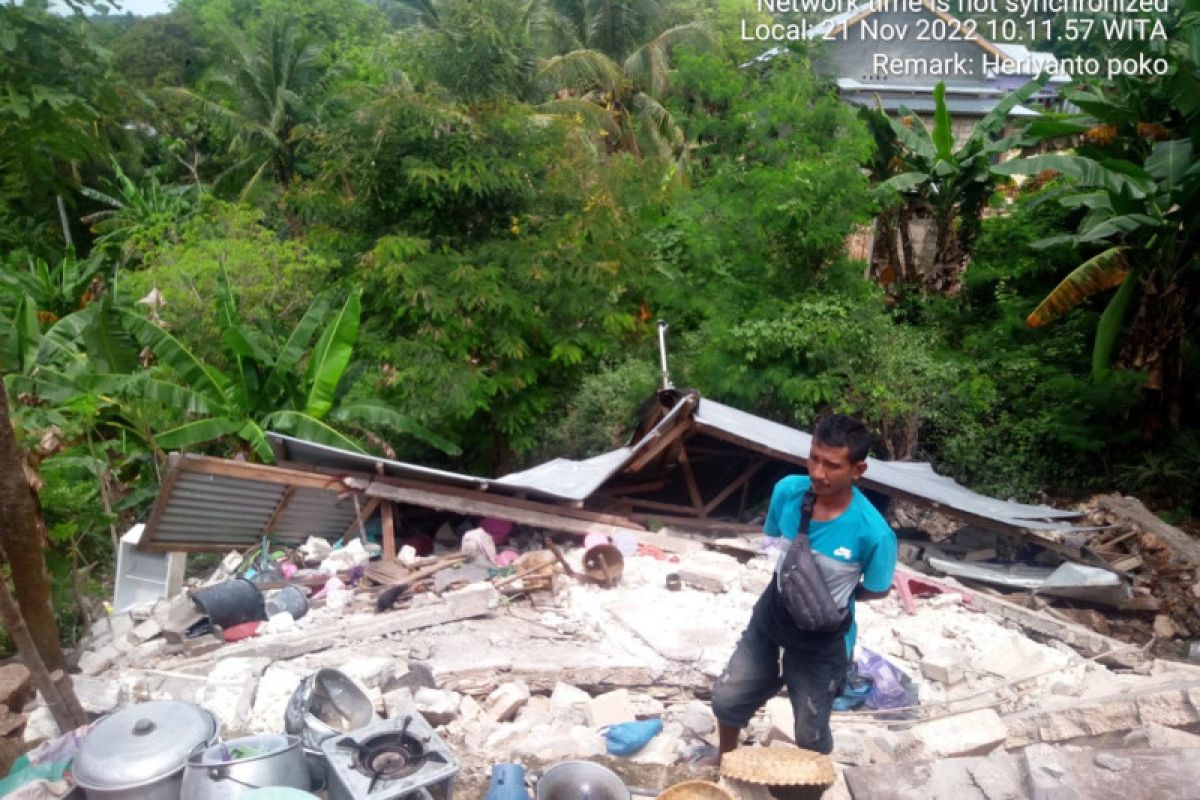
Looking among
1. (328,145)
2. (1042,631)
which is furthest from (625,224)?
(1042,631)

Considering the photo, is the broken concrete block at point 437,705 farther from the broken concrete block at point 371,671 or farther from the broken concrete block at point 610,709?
the broken concrete block at point 610,709

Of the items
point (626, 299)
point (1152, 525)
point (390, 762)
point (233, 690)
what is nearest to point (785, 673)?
point (390, 762)

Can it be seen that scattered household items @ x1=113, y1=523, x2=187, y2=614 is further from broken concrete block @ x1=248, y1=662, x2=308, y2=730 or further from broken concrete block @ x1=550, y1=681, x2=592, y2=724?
broken concrete block @ x1=550, y1=681, x2=592, y2=724

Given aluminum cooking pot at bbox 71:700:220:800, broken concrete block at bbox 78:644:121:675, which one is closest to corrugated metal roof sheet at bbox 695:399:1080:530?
broken concrete block at bbox 78:644:121:675

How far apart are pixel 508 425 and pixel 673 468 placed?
3.55 m

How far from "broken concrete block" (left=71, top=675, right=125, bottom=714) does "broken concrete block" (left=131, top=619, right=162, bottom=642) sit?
1.19 m

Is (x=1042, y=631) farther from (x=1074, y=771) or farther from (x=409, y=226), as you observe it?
(x=409, y=226)

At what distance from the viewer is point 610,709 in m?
4.66

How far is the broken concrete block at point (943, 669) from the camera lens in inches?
210

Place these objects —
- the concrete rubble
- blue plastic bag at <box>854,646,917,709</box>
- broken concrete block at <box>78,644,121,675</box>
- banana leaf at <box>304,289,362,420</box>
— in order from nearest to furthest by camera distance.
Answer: the concrete rubble, blue plastic bag at <box>854,646,917,709</box>, broken concrete block at <box>78,644,121,675</box>, banana leaf at <box>304,289,362,420</box>

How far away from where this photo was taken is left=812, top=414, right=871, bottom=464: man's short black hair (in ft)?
10.8

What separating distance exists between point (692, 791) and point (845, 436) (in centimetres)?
143

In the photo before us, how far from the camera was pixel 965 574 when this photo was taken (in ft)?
23.7

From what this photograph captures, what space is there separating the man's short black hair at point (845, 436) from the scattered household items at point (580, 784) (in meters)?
1.54
